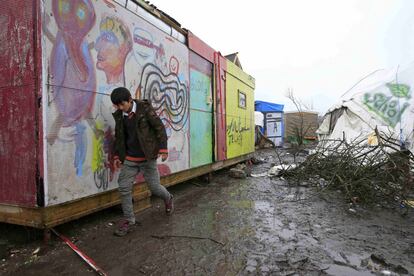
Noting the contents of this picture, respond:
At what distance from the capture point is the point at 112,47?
3.83 meters

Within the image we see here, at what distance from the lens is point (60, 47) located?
3090 mm

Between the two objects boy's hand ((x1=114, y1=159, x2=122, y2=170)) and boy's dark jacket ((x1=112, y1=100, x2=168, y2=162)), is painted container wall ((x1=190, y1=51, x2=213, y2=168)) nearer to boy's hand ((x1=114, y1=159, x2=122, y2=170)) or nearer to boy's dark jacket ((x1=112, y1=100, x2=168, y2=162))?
boy's hand ((x1=114, y1=159, x2=122, y2=170))

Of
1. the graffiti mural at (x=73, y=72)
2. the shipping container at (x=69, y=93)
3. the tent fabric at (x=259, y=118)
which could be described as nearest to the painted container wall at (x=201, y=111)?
the shipping container at (x=69, y=93)

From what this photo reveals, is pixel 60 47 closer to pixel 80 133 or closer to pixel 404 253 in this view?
pixel 80 133

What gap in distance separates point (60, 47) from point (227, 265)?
8.50 feet

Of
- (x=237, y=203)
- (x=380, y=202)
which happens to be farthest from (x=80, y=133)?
(x=380, y=202)

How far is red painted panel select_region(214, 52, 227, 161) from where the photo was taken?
7.29 m

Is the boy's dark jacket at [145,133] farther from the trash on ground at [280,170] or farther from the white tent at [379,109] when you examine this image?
the white tent at [379,109]

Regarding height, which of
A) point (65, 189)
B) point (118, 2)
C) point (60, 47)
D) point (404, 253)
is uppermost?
point (118, 2)

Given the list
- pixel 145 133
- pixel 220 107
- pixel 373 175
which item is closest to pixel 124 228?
pixel 145 133

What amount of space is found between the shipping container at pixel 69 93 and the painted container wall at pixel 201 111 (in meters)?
0.93

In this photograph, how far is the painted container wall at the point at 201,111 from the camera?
6.04m

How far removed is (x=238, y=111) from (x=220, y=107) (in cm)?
163

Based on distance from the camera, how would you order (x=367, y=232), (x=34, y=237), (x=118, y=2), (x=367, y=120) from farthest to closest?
(x=367, y=120), (x=118, y=2), (x=367, y=232), (x=34, y=237)
